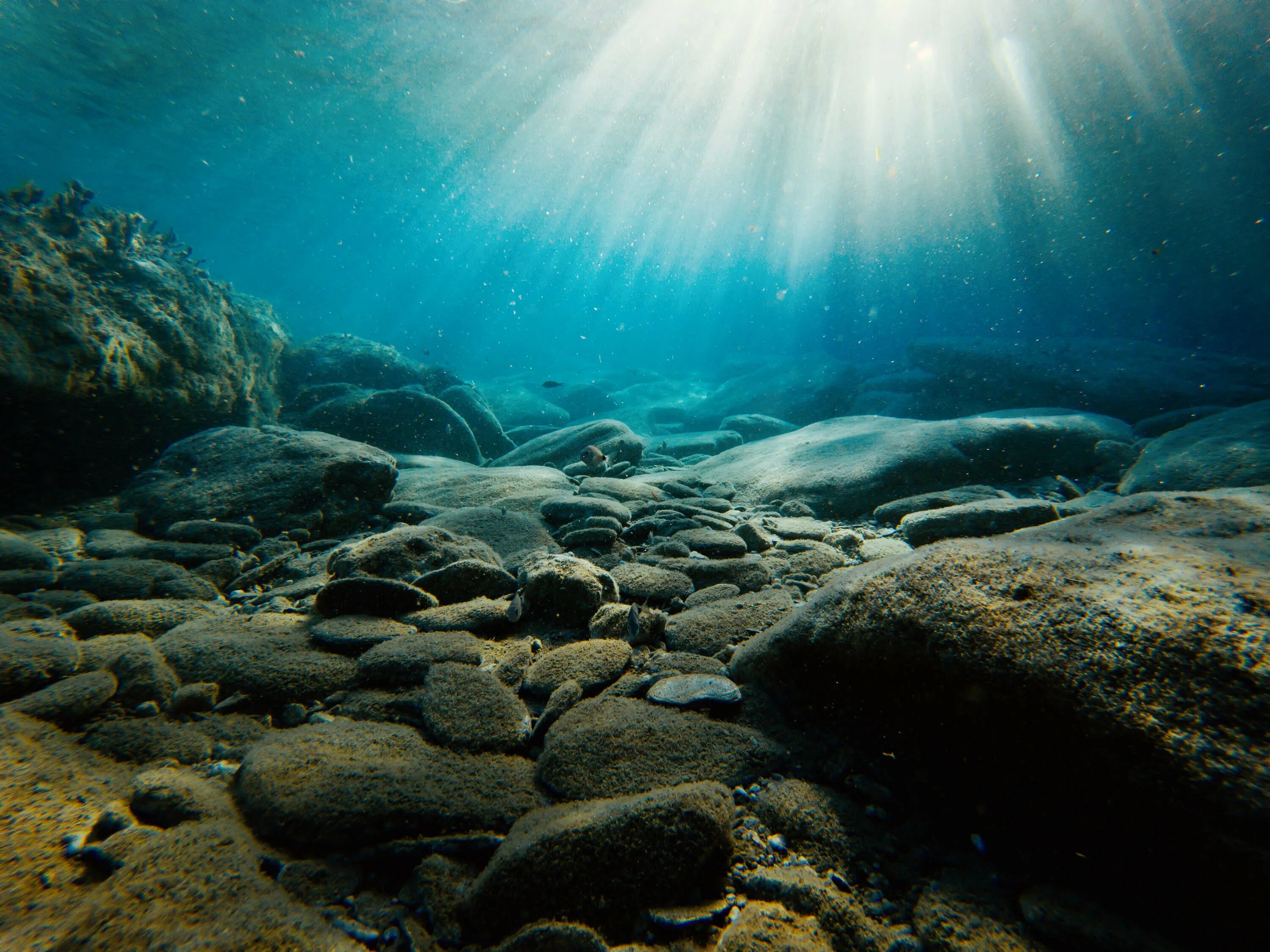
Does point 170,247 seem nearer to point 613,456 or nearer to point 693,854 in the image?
point 613,456

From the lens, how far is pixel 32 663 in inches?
80.7

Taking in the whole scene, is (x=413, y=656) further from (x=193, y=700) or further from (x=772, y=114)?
(x=772, y=114)

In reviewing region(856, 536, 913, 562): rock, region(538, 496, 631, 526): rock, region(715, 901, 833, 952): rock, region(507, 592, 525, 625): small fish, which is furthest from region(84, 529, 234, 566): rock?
region(856, 536, 913, 562): rock

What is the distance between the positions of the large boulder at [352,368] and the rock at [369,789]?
40.0 ft

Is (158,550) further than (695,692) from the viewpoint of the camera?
Yes

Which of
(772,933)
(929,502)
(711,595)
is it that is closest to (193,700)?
(772,933)

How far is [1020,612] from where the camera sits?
59.1 inches

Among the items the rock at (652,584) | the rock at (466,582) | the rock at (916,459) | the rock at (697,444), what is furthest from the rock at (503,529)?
the rock at (697,444)

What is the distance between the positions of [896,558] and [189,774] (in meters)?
2.86

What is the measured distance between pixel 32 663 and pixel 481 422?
1113 centimetres

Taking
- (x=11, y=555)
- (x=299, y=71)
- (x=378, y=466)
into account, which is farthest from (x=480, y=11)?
(x=11, y=555)

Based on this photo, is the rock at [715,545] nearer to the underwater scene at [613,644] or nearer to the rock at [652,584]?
the underwater scene at [613,644]

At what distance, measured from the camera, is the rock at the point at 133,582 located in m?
3.34

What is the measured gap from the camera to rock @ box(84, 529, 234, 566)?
12.8 ft
